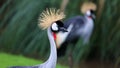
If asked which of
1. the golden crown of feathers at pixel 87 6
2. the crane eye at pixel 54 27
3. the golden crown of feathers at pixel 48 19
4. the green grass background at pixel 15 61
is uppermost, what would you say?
the golden crown of feathers at pixel 48 19

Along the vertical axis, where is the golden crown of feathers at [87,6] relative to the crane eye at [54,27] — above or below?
below

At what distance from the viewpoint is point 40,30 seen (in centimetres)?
896

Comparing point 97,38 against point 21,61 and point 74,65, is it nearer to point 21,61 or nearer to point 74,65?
point 74,65

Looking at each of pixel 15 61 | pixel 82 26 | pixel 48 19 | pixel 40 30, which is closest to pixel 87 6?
pixel 82 26

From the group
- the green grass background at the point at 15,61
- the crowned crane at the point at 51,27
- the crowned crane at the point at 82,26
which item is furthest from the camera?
the crowned crane at the point at 82,26

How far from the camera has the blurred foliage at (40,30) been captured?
855cm

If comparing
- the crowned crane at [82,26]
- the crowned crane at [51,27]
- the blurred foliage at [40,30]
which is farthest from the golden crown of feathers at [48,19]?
the blurred foliage at [40,30]

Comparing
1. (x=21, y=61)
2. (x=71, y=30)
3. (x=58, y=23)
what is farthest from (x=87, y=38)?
(x=58, y=23)

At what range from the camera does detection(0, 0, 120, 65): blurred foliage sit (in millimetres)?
8547

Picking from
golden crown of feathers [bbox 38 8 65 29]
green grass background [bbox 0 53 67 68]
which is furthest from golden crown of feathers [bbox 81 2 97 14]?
golden crown of feathers [bbox 38 8 65 29]

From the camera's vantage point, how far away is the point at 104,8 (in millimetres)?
8578

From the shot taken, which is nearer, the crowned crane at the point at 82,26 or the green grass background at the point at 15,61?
the green grass background at the point at 15,61

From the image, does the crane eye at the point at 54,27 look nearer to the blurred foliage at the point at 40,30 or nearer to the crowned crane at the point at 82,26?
the crowned crane at the point at 82,26

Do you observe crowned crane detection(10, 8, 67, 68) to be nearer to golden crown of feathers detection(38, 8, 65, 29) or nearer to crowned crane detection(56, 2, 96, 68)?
golden crown of feathers detection(38, 8, 65, 29)
